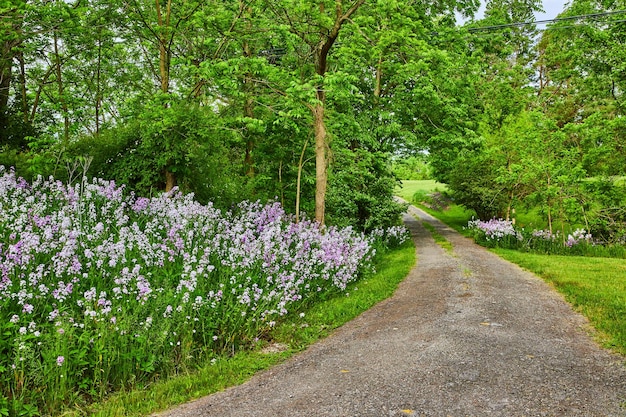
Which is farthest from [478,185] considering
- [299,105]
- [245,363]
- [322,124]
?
[245,363]

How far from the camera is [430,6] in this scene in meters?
17.9

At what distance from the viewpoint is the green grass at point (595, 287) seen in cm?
538

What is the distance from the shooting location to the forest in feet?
31.7

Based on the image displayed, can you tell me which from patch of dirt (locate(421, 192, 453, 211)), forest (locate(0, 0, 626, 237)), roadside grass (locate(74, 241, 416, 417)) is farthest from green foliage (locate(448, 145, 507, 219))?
patch of dirt (locate(421, 192, 453, 211))

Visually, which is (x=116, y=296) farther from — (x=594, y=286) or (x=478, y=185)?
(x=478, y=185)

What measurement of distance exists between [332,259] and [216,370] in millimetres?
3681

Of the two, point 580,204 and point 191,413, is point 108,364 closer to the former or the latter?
point 191,413

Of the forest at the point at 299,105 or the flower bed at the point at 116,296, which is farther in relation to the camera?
the forest at the point at 299,105

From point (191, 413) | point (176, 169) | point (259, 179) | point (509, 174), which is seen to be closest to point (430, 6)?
point (509, 174)

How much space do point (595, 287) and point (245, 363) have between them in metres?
6.85

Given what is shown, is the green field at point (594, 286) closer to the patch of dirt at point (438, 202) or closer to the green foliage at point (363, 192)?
the green foliage at point (363, 192)

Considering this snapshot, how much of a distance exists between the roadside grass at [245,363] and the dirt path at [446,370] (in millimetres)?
154

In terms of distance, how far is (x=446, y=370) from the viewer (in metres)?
4.21

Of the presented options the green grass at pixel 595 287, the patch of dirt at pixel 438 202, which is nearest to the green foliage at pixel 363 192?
the green grass at pixel 595 287
